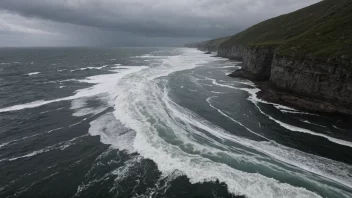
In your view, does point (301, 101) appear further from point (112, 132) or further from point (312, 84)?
point (112, 132)

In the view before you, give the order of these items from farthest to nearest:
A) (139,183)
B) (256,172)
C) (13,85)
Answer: (13,85)
(256,172)
(139,183)

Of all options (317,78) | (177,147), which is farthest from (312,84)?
(177,147)

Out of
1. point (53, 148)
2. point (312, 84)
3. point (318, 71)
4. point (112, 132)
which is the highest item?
point (318, 71)

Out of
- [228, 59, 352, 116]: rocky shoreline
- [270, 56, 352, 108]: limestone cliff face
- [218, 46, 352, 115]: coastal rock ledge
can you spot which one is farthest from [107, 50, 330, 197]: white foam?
[270, 56, 352, 108]: limestone cliff face

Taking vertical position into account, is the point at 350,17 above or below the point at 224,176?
above

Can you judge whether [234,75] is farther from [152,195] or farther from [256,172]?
[152,195]

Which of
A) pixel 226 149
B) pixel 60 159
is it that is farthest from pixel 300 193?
pixel 60 159

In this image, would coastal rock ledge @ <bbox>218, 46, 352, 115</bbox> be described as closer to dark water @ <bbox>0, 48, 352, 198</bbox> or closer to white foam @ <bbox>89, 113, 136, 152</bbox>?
dark water @ <bbox>0, 48, 352, 198</bbox>

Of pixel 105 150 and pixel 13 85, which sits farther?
pixel 13 85

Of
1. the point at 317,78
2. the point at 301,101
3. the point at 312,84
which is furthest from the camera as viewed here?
the point at 301,101
